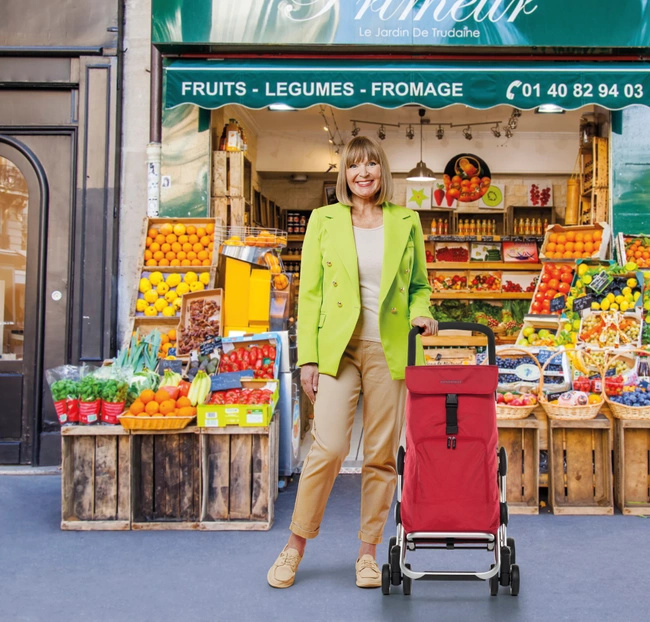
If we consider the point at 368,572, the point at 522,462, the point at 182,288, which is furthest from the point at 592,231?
the point at 368,572

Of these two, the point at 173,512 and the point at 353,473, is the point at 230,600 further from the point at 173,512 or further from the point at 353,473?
the point at 353,473

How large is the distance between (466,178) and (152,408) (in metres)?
7.79

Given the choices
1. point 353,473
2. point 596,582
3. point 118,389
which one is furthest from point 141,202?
point 596,582

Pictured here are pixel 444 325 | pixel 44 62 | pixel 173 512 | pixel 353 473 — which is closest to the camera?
pixel 444 325

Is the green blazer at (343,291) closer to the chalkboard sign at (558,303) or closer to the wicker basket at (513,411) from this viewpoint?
the wicker basket at (513,411)

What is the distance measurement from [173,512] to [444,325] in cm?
217

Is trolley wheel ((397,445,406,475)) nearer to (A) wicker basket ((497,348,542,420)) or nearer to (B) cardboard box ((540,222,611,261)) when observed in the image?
(A) wicker basket ((497,348,542,420))

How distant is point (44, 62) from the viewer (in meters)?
6.07

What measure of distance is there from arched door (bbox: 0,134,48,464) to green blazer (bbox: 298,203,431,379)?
336cm

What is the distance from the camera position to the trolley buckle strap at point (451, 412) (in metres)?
3.03

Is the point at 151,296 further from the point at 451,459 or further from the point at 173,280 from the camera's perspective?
the point at 451,459

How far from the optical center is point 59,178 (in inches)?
239

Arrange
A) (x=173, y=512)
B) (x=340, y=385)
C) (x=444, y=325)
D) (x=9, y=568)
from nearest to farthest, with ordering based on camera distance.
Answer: (x=444, y=325) < (x=340, y=385) < (x=9, y=568) < (x=173, y=512)

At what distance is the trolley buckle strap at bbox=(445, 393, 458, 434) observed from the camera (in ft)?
9.95
